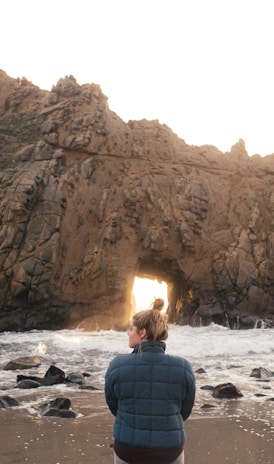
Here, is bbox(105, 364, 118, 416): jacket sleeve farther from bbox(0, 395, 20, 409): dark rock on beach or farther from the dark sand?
bbox(0, 395, 20, 409): dark rock on beach

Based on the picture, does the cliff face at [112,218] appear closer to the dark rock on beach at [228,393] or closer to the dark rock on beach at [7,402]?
the dark rock on beach at [7,402]

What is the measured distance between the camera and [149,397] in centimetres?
329

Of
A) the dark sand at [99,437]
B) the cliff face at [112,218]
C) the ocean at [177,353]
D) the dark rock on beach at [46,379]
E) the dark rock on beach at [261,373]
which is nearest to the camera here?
the dark sand at [99,437]

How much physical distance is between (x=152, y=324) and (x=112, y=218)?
27228mm

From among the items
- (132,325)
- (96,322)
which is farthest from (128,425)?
(96,322)

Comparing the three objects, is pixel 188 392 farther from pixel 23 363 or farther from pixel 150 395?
pixel 23 363

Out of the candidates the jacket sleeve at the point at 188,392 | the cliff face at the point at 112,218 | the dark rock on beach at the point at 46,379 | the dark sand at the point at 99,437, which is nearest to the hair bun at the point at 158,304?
the jacket sleeve at the point at 188,392

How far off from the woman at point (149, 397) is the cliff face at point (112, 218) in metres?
23.9

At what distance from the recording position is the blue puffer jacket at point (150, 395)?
3.23m

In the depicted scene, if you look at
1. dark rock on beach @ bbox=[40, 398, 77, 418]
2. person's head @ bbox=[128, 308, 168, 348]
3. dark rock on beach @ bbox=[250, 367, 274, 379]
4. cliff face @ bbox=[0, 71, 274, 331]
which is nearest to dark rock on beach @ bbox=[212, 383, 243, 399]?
dark rock on beach @ bbox=[250, 367, 274, 379]

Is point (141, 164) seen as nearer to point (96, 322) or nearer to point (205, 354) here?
point (96, 322)

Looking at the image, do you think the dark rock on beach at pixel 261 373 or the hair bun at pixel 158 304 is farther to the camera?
the dark rock on beach at pixel 261 373

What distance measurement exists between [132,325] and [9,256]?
24036 millimetres

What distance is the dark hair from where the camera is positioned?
340cm
